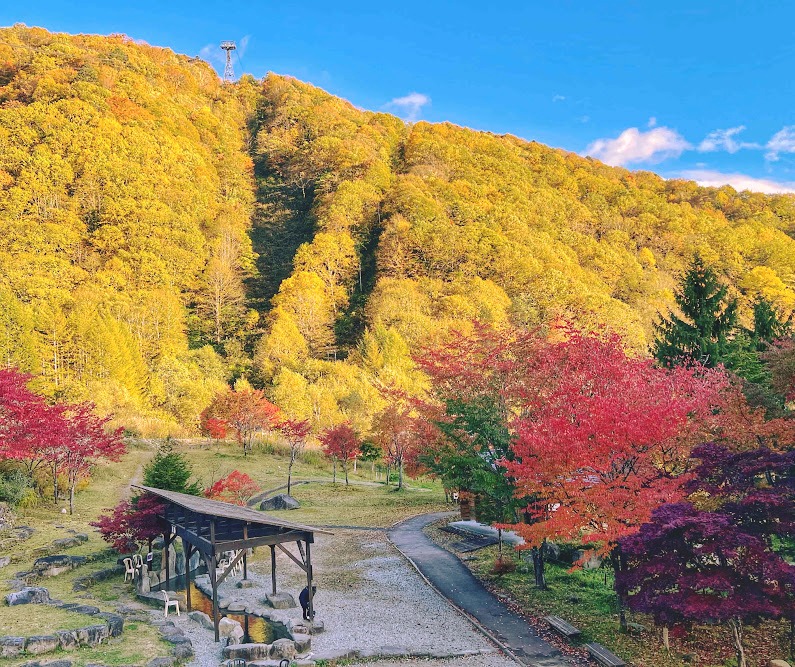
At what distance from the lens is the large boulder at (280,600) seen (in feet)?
52.3

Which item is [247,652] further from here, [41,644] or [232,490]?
[232,490]

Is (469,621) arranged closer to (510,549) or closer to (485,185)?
(510,549)

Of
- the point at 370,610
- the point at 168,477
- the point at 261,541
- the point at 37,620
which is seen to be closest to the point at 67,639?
the point at 37,620

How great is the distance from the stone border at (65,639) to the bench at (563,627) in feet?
33.6

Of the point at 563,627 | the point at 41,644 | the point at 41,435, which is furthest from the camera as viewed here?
the point at 41,435

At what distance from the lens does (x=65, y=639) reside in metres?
11.9

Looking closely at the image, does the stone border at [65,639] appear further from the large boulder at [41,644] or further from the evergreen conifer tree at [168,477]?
the evergreen conifer tree at [168,477]

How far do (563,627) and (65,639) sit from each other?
11087 millimetres

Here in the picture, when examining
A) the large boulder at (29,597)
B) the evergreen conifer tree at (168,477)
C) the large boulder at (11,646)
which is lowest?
the large boulder at (29,597)

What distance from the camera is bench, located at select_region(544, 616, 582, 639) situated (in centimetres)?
1296

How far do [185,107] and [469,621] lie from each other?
127 m

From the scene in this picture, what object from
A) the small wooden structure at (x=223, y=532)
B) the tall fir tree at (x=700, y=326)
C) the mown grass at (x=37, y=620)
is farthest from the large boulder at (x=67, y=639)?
the tall fir tree at (x=700, y=326)

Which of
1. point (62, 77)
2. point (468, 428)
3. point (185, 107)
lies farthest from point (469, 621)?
point (185, 107)

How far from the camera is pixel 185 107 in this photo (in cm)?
11881
